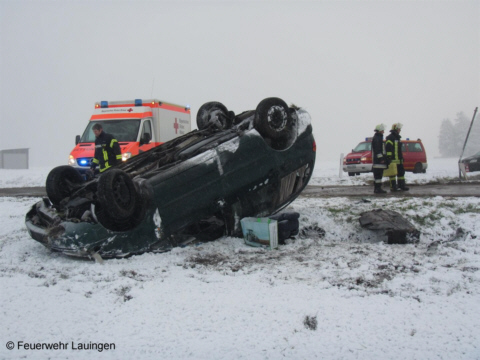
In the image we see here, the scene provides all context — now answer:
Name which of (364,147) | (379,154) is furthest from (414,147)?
(379,154)

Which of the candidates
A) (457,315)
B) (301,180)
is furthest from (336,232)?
(457,315)

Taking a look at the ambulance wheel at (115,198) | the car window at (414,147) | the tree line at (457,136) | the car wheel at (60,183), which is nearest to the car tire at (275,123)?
the ambulance wheel at (115,198)

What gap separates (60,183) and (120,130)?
5763 millimetres

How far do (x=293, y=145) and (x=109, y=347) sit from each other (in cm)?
340

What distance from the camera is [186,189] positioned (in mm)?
4301

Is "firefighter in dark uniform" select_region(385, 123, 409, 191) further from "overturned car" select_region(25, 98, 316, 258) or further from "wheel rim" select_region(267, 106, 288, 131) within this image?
"wheel rim" select_region(267, 106, 288, 131)

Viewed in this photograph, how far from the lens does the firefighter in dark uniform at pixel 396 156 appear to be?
9758mm

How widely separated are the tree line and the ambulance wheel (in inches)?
3246

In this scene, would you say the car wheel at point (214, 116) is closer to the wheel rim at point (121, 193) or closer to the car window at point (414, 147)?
the wheel rim at point (121, 193)

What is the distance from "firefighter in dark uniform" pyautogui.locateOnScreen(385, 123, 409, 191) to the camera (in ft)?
32.0

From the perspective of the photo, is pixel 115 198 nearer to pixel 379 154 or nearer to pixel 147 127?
pixel 147 127

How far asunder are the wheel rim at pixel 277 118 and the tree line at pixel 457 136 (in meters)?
80.6

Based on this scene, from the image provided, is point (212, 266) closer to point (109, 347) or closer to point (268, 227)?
point (268, 227)

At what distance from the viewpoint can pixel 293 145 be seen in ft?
17.3
